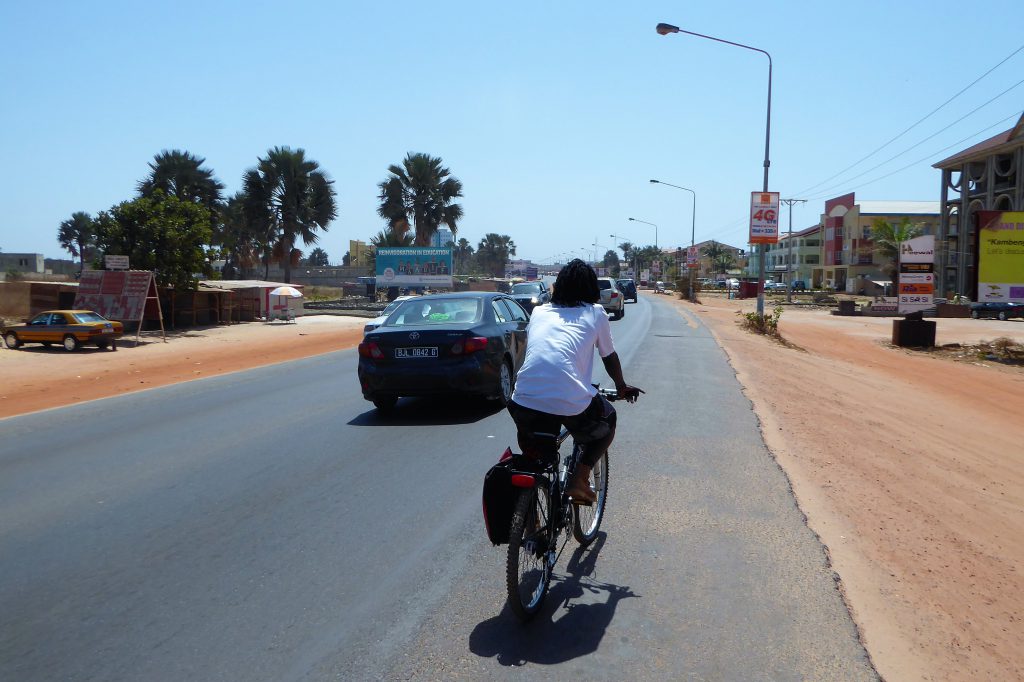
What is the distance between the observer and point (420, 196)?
191ft

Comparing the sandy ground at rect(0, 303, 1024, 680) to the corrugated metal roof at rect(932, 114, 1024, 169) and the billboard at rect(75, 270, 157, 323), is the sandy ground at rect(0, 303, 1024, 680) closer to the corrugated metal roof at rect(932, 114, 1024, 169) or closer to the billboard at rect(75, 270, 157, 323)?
the billboard at rect(75, 270, 157, 323)

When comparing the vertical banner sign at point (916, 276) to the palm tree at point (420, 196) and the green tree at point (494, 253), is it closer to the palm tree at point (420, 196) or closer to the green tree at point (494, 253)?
the palm tree at point (420, 196)

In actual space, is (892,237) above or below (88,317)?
above

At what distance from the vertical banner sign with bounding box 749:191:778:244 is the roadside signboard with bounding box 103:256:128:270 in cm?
2098

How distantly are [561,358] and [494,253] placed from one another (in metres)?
163

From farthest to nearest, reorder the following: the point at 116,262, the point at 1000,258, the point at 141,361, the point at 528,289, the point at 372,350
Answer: the point at 528,289
the point at 1000,258
the point at 116,262
the point at 141,361
the point at 372,350

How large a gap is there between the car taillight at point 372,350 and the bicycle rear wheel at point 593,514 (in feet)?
16.6

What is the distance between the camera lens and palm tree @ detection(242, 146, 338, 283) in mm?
46906

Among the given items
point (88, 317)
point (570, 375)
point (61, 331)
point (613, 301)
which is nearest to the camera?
point (570, 375)

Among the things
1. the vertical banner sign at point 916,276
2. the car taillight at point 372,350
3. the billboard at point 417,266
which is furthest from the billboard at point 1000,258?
the billboard at point 417,266

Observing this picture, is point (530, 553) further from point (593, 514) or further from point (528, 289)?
point (528, 289)

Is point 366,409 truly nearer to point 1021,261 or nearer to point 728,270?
point 1021,261

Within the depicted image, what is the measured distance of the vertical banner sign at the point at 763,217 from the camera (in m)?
29.4

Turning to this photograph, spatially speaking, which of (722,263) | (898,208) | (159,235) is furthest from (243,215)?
(722,263)
